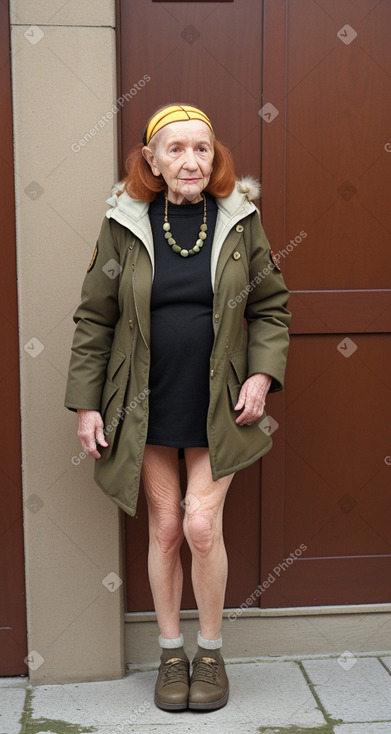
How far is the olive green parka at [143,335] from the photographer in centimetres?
293

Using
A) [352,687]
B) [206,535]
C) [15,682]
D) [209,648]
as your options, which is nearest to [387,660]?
[352,687]

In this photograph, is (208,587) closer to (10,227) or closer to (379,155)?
(10,227)

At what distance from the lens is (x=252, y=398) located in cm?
298

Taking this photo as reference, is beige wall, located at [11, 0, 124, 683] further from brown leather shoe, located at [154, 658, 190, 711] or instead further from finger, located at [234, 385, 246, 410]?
finger, located at [234, 385, 246, 410]

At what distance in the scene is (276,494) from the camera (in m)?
3.54

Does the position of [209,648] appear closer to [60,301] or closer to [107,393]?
[107,393]

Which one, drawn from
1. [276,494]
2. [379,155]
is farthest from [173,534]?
[379,155]

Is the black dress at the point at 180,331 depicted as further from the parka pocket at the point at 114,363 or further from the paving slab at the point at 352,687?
the paving slab at the point at 352,687

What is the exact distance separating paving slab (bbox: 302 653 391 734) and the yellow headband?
1.99 meters

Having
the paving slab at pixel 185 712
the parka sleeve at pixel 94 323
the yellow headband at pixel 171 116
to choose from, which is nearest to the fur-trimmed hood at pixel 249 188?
the yellow headband at pixel 171 116

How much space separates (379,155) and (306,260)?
0.47 meters

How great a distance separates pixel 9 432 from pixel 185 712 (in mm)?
1147

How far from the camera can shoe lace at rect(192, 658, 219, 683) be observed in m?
3.14

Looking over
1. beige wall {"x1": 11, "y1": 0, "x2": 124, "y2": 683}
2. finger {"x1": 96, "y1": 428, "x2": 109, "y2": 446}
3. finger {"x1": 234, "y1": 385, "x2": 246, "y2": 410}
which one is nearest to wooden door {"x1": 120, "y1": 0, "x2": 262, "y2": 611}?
beige wall {"x1": 11, "y1": 0, "x2": 124, "y2": 683}
